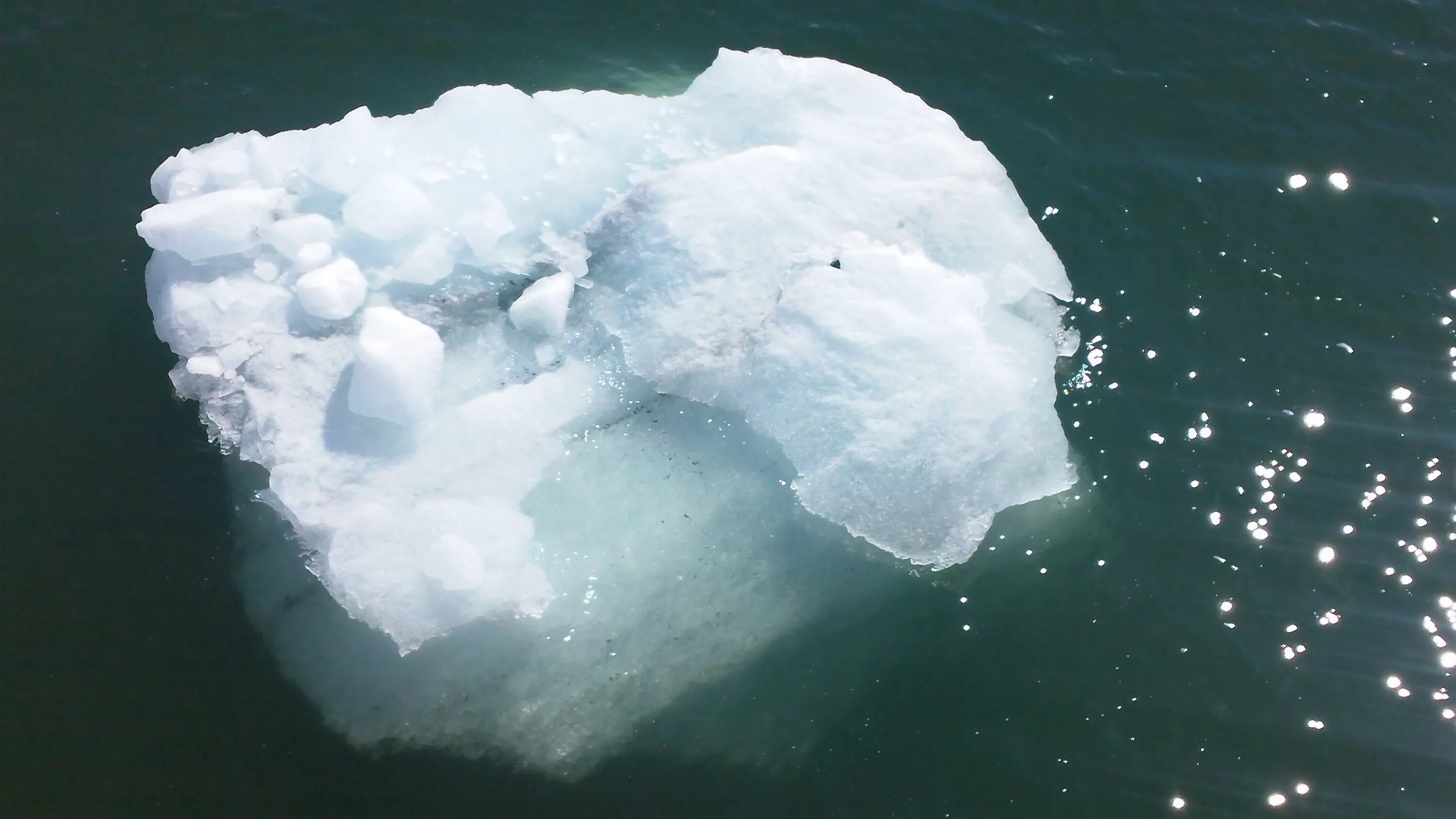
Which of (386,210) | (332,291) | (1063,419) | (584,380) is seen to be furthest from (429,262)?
(1063,419)

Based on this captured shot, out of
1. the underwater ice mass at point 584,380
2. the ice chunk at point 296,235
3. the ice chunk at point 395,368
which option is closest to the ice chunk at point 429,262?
the underwater ice mass at point 584,380

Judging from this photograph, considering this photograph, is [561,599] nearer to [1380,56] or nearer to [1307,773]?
[1307,773]

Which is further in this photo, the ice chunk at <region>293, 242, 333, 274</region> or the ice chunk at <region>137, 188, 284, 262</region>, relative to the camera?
the ice chunk at <region>293, 242, 333, 274</region>

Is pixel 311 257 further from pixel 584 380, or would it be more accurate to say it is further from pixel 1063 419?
pixel 1063 419

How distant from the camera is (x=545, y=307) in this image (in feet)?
31.7

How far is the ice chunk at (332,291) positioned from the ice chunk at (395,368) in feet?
1.11

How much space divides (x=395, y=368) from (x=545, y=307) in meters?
1.49

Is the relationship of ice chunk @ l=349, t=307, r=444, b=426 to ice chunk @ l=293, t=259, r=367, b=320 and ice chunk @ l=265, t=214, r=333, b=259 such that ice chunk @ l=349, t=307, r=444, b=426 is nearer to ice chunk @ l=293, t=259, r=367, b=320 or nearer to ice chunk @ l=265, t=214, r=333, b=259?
ice chunk @ l=293, t=259, r=367, b=320

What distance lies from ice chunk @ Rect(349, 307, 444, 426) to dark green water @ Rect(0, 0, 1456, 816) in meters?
1.88

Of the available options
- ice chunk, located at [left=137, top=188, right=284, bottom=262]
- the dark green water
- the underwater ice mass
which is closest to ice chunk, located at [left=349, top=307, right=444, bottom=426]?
the underwater ice mass

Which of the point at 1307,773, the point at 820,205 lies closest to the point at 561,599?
the point at 820,205

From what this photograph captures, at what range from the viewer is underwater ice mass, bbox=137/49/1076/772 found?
8609 mm

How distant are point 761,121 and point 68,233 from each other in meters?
7.39

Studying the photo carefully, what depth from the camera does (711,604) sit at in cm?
901
